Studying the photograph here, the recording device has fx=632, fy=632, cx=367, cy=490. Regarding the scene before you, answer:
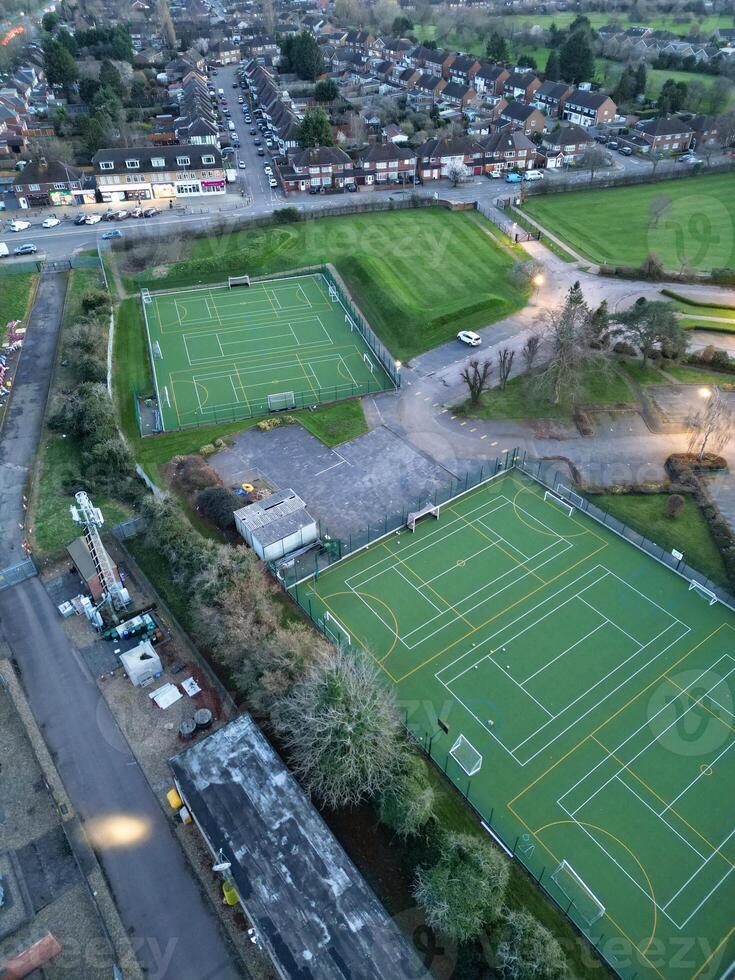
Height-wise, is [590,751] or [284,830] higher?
[284,830]

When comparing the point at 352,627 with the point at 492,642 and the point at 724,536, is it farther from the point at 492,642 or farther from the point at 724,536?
the point at 724,536

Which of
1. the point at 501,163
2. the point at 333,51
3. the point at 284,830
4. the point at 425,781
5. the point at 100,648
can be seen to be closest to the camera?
the point at 284,830

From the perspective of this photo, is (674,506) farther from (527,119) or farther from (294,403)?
(527,119)

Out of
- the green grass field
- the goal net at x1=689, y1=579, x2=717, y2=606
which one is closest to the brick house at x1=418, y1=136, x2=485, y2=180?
the green grass field

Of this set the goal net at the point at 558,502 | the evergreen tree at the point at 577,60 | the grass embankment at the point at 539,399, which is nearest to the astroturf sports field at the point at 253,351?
the grass embankment at the point at 539,399

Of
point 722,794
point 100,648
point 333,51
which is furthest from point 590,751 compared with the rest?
point 333,51

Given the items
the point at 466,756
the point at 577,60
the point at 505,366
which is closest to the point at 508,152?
the point at 577,60
